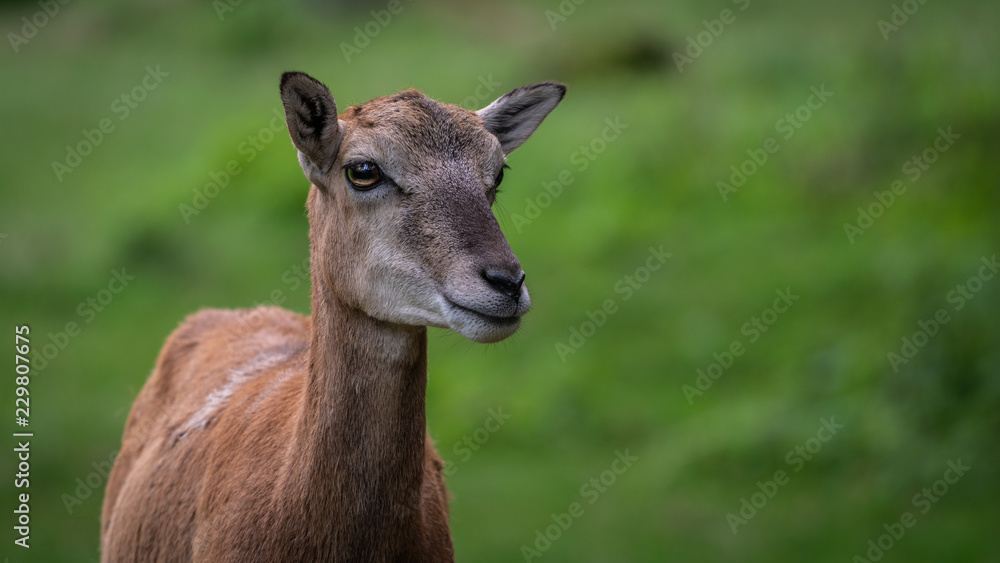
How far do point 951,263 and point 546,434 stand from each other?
Answer: 5.19 metres

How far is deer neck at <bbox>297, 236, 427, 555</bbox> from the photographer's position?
5156mm

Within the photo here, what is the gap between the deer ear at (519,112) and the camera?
20.1ft

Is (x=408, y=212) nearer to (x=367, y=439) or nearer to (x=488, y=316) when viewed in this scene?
(x=488, y=316)

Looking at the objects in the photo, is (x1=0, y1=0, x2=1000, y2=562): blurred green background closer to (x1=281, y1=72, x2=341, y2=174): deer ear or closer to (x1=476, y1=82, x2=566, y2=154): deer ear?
(x1=476, y1=82, x2=566, y2=154): deer ear

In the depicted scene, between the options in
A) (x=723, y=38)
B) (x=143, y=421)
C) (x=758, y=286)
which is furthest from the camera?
(x=723, y=38)

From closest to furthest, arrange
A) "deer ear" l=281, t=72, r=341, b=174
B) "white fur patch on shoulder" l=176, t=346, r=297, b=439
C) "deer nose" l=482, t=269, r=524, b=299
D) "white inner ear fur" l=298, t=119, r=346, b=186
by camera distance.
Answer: "deer nose" l=482, t=269, r=524, b=299, "deer ear" l=281, t=72, r=341, b=174, "white inner ear fur" l=298, t=119, r=346, b=186, "white fur patch on shoulder" l=176, t=346, r=297, b=439

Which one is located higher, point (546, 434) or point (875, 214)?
point (875, 214)

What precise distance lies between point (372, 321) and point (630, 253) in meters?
11.1

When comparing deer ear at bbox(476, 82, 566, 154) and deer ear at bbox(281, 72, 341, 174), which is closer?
deer ear at bbox(281, 72, 341, 174)

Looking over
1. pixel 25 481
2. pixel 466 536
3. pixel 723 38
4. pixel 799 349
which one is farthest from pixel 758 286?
pixel 25 481

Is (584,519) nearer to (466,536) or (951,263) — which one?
(466,536)

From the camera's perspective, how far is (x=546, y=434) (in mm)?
12969

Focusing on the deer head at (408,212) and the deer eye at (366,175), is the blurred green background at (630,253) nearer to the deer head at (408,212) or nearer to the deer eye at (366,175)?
the deer head at (408,212)

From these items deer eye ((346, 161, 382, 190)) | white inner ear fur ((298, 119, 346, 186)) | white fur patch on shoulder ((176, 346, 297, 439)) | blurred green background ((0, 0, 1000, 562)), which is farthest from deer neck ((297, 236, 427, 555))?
blurred green background ((0, 0, 1000, 562))
